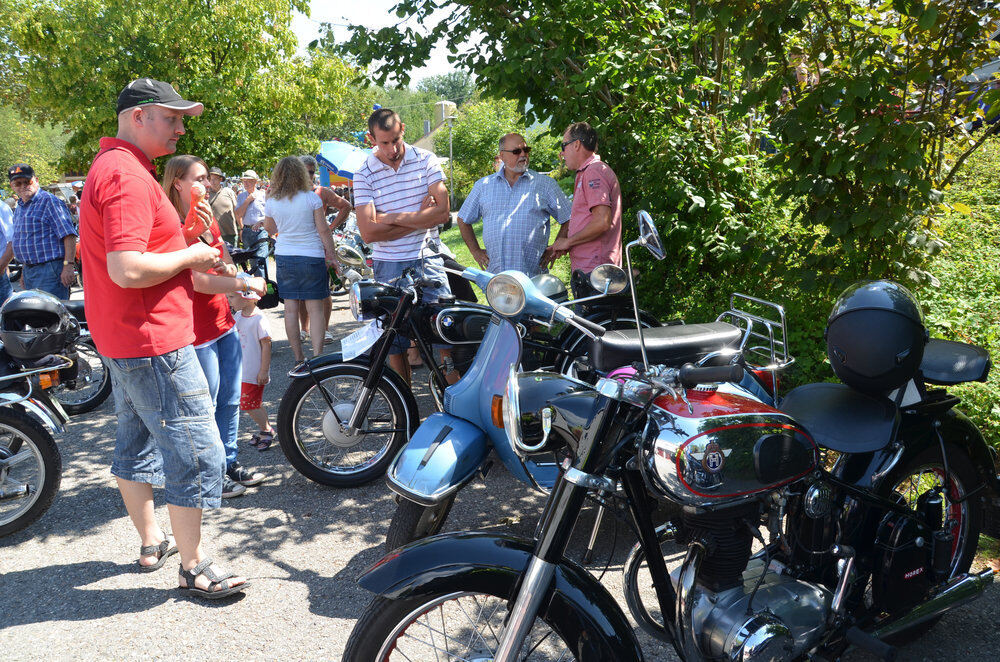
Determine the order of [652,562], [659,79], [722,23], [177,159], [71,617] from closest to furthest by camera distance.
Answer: [652,562] < [71,617] < [722,23] < [177,159] < [659,79]

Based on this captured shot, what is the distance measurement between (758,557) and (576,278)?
3165 mm

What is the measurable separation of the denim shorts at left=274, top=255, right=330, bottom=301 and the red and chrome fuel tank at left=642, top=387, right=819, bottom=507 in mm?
4500

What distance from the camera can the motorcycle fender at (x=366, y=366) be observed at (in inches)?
162

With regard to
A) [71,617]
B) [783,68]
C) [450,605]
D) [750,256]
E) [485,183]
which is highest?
[783,68]

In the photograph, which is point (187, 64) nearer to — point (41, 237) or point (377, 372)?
point (41, 237)

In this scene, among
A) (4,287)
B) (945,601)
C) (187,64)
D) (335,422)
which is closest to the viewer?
(945,601)

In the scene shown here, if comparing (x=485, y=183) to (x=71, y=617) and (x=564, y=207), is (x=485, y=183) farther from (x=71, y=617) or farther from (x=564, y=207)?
(x=71, y=617)

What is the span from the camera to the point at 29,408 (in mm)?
3838

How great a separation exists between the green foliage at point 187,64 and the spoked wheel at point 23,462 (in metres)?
13.8

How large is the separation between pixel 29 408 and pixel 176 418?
52.2 inches

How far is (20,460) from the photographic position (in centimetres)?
385

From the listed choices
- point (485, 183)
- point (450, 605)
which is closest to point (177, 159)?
point (485, 183)

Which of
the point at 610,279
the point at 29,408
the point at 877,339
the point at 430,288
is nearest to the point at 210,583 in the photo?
the point at 29,408

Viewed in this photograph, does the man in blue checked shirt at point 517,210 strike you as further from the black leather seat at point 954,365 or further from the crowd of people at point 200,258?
the black leather seat at point 954,365
